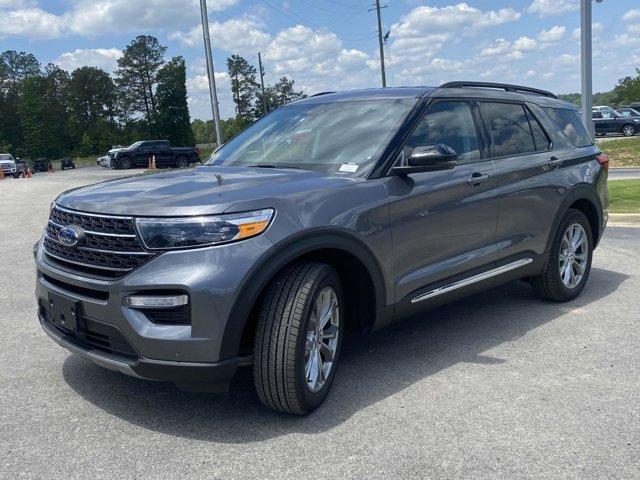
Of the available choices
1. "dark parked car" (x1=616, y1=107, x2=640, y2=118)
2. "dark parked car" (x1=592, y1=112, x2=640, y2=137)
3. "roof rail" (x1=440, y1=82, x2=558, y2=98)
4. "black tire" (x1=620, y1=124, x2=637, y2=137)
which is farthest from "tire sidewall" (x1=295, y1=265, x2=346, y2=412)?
"dark parked car" (x1=616, y1=107, x2=640, y2=118)

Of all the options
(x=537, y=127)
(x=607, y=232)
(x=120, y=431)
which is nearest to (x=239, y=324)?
(x=120, y=431)

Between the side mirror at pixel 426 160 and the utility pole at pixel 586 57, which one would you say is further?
the utility pole at pixel 586 57

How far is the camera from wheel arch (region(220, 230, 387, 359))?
10.4 feet

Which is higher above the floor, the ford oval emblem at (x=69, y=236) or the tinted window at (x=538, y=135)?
the tinted window at (x=538, y=135)

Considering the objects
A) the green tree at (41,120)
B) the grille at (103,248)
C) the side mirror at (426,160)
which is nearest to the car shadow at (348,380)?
the grille at (103,248)

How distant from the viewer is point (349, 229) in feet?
12.0

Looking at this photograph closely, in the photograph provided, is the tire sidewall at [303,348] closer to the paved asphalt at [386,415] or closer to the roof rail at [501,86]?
the paved asphalt at [386,415]

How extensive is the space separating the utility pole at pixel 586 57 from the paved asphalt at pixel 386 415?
27.3ft

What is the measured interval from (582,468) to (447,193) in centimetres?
197

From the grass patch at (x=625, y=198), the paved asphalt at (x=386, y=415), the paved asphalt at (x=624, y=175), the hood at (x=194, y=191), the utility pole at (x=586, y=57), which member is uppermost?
the utility pole at (x=586, y=57)

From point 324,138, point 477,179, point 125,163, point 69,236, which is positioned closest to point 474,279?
point 477,179

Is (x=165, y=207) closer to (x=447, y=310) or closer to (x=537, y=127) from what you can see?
(x=447, y=310)

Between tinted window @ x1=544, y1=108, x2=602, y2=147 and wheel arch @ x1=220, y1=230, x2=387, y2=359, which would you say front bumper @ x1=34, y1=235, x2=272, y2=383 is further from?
tinted window @ x1=544, y1=108, x2=602, y2=147

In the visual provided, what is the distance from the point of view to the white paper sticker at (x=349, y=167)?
398 centimetres
